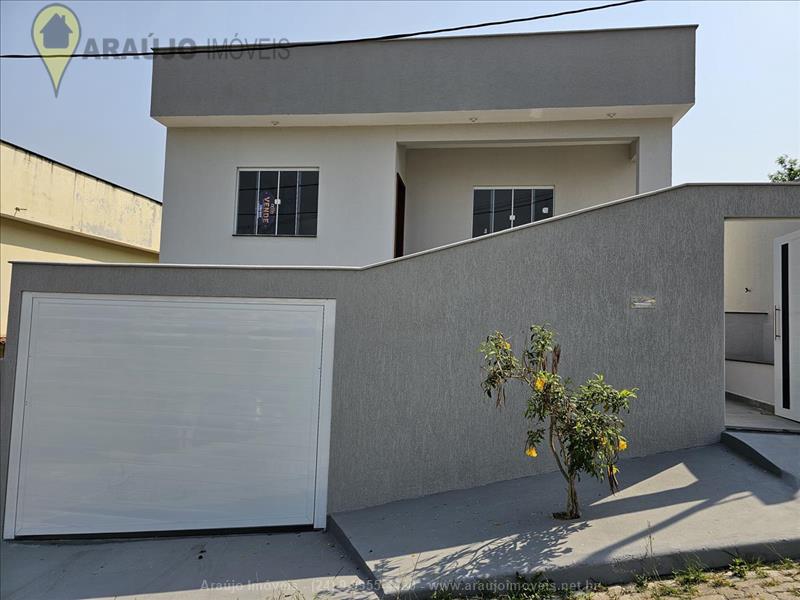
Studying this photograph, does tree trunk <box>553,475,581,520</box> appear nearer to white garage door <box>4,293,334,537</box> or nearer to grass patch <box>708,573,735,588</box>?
grass patch <box>708,573,735,588</box>

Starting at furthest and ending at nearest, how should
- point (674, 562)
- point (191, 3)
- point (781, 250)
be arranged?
point (191, 3) → point (781, 250) → point (674, 562)

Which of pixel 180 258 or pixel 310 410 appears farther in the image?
pixel 180 258

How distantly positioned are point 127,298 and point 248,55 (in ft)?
18.0

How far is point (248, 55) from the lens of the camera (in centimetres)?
1005

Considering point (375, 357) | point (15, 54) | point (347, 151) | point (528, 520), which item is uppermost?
point (15, 54)

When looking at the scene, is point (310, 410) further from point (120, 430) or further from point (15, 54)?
point (15, 54)

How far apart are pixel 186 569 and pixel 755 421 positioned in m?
6.59

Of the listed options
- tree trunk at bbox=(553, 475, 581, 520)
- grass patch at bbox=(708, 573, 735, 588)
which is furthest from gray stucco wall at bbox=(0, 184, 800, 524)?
grass patch at bbox=(708, 573, 735, 588)

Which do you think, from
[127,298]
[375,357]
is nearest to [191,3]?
[127,298]

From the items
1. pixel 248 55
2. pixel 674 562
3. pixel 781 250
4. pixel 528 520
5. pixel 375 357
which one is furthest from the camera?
pixel 248 55

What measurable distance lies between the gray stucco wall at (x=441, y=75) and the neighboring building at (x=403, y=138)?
0.07ft

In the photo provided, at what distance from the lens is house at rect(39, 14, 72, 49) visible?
31.3ft

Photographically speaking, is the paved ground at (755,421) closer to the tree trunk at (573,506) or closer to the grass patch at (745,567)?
the tree trunk at (573,506)

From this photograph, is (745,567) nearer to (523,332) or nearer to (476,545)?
(476,545)
